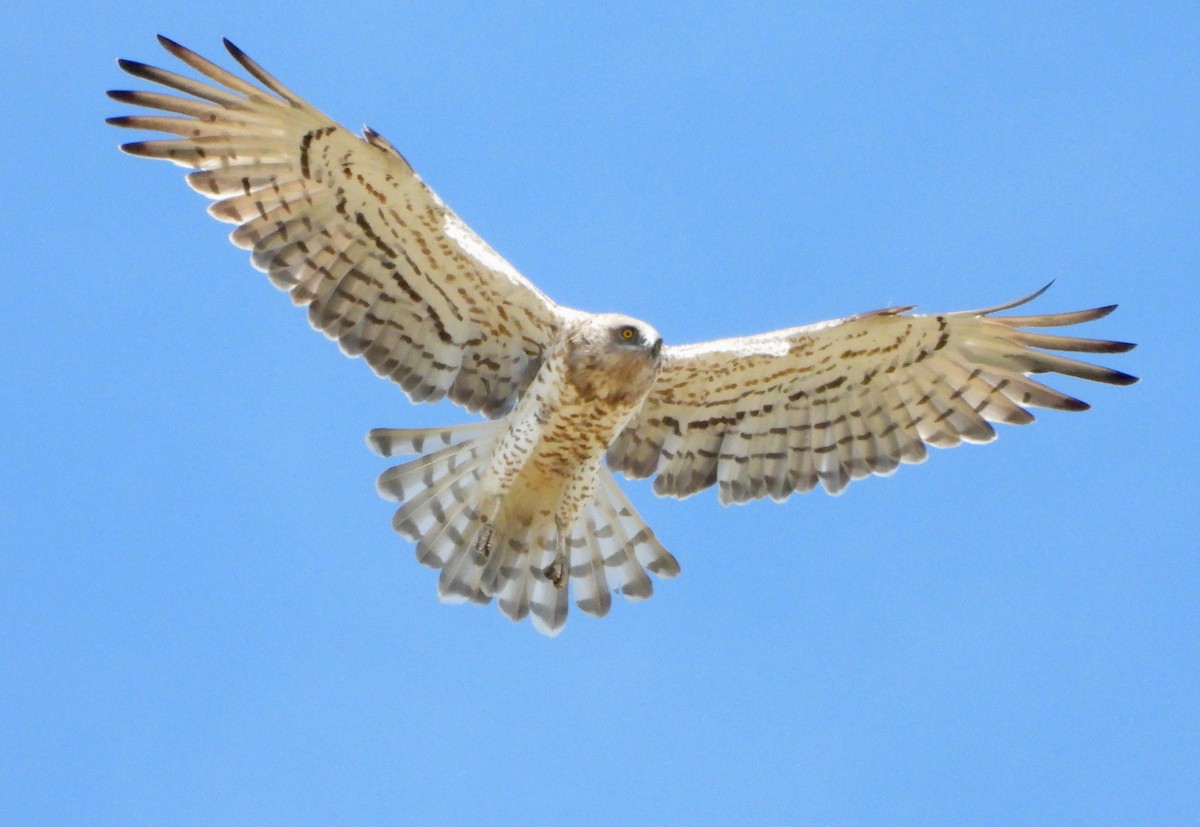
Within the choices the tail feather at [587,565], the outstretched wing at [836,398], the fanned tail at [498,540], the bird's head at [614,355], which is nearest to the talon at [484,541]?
the fanned tail at [498,540]

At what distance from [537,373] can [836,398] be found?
185 centimetres

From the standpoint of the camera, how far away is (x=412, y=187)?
10.4m

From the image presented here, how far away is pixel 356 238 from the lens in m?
10.7

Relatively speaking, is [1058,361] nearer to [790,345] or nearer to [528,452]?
[790,345]

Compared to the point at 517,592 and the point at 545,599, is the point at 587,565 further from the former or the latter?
the point at 517,592

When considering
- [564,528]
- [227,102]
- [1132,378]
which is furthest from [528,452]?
[1132,378]

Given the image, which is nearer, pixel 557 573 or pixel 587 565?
pixel 557 573

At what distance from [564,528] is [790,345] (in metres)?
1.68

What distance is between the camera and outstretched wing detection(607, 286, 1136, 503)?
11.1m

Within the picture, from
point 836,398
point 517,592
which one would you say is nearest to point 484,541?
point 517,592

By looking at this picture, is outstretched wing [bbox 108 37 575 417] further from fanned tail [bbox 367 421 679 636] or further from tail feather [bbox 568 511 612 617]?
tail feather [bbox 568 511 612 617]

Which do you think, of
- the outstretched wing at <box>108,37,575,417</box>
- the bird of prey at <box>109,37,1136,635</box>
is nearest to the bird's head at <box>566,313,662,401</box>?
the bird of prey at <box>109,37,1136,635</box>

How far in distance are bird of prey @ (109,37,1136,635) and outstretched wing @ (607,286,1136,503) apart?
0.01 m

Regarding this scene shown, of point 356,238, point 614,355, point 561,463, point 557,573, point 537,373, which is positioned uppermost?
point 356,238
